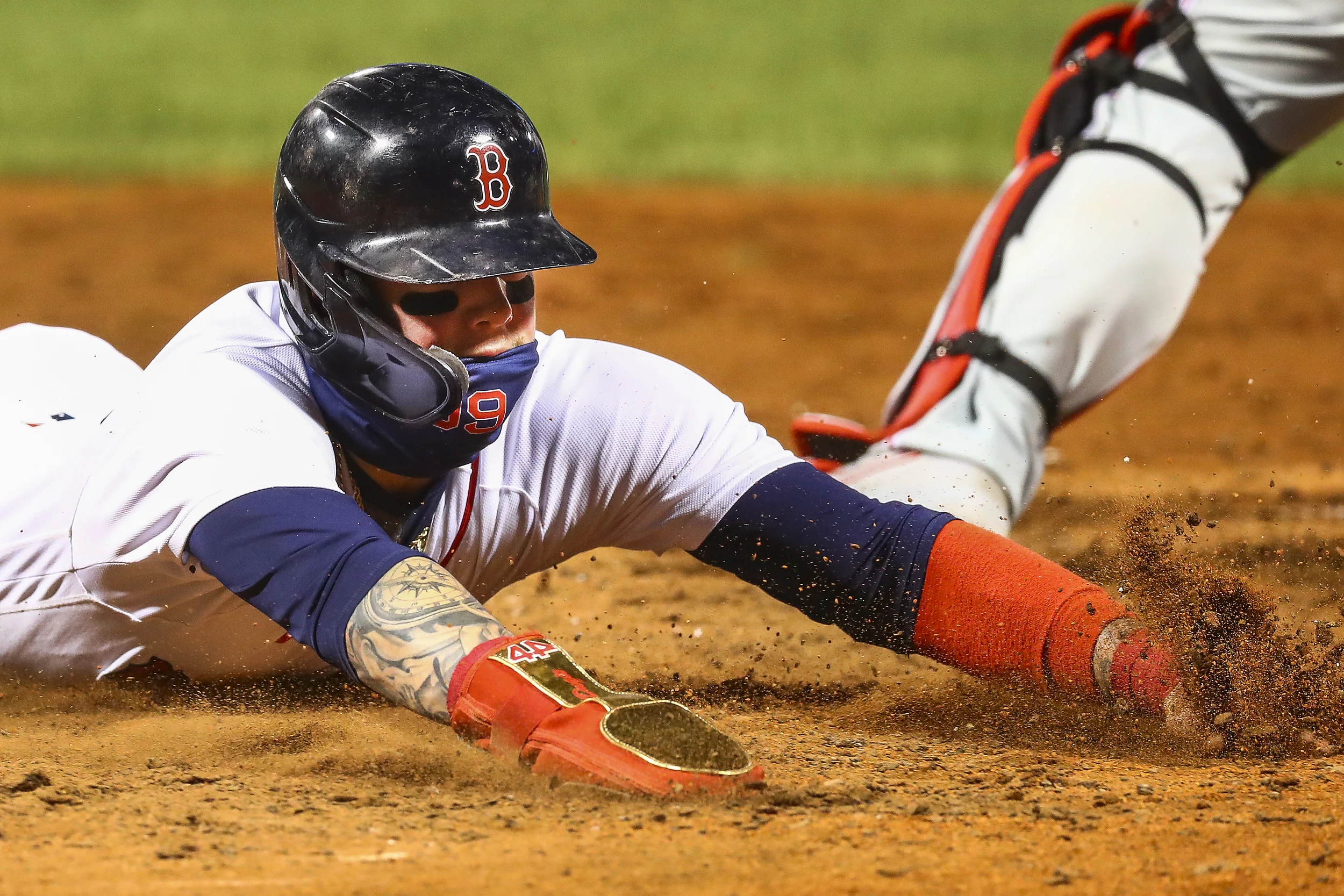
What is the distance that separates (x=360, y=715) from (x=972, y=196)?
7829 mm

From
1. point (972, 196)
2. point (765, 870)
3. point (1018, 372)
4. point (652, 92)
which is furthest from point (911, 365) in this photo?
point (652, 92)

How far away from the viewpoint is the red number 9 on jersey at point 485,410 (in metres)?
2.33

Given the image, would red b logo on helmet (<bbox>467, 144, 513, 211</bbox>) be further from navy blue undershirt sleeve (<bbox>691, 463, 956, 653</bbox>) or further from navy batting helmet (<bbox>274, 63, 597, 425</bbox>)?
navy blue undershirt sleeve (<bbox>691, 463, 956, 653</bbox>)

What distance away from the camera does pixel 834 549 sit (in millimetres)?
2568

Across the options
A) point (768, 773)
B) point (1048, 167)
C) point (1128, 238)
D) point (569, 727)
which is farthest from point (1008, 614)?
point (1048, 167)

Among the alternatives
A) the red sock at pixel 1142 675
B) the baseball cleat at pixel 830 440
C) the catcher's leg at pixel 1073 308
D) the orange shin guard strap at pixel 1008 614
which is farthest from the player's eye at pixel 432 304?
the baseball cleat at pixel 830 440

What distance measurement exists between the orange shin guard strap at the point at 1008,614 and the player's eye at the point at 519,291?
0.75 metres

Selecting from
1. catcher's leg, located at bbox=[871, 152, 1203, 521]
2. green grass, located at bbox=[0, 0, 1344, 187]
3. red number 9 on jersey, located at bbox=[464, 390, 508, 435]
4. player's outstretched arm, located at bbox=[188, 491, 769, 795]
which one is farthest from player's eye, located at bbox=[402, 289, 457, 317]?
green grass, located at bbox=[0, 0, 1344, 187]

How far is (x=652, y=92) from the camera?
11.9 metres

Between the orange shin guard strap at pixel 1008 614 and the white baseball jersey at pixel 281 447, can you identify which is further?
the orange shin guard strap at pixel 1008 614

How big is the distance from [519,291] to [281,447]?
441mm

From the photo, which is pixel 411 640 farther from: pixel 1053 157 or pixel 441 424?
pixel 1053 157

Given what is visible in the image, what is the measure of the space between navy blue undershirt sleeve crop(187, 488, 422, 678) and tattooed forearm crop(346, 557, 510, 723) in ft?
0.07

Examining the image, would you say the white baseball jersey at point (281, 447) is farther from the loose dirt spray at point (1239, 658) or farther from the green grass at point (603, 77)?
the green grass at point (603, 77)
